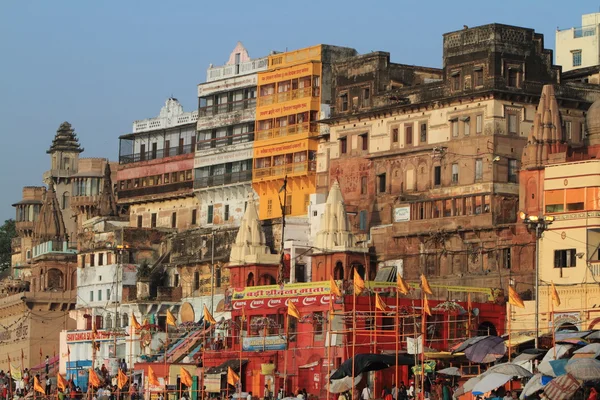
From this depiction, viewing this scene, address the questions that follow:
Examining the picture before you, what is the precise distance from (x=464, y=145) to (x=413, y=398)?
68.6ft

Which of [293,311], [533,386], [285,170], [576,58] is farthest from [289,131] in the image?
[533,386]

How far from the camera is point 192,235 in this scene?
89625 mm

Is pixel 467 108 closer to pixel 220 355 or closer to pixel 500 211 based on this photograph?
pixel 500 211

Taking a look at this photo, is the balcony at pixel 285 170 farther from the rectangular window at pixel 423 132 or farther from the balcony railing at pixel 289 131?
the rectangular window at pixel 423 132

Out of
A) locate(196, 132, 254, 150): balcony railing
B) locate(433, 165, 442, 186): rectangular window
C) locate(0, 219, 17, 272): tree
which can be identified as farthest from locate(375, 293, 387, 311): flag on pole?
locate(0, 219, 17, 272): tree

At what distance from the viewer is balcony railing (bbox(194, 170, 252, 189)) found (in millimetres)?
88750

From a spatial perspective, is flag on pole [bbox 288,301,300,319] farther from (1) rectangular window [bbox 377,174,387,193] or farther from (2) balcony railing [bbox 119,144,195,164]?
(2) balcony railing [bbox 119,144,195,164]

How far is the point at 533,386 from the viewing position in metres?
45.5

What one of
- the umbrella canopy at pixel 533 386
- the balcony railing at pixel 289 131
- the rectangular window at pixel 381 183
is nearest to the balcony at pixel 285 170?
the balcony railing at pixel 289 131

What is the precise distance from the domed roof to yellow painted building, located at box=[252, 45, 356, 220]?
60.9 ft

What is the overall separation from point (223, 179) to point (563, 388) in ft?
161

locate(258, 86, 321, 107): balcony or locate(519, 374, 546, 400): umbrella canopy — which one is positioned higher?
locate(258, 86, 321, 107): balcony

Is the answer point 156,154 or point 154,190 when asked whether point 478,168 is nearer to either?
point 154,190

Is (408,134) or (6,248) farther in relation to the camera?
(6,248)
